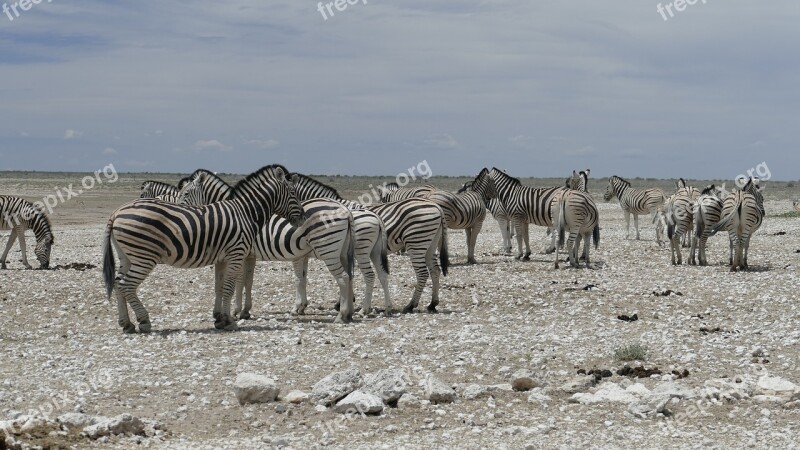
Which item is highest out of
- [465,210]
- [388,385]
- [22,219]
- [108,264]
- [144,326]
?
[22,219]

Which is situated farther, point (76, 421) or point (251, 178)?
point (251, 178)

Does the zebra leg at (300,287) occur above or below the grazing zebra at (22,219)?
below

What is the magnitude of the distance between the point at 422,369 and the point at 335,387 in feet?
5.97

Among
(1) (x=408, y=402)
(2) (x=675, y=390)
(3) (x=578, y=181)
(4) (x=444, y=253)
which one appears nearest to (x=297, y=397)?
(1) (x=408, y=402)

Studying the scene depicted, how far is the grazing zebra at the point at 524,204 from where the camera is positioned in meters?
24.6

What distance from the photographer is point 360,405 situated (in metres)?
9.18

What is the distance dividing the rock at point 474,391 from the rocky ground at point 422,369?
0.11 feet

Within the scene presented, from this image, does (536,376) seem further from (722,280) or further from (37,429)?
(722,280)

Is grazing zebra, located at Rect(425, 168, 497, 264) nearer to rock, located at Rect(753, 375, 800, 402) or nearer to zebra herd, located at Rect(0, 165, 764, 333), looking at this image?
zebra herd, located at Rect(0, 165, 764, 333)

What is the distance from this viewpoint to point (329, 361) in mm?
11555

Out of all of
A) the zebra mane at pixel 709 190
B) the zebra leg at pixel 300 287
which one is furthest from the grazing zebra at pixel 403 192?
the zebra leg at pixel 300 287

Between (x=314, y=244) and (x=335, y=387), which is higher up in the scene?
(x=314, y=244)

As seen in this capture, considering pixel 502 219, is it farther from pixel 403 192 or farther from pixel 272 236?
pixel 272 236

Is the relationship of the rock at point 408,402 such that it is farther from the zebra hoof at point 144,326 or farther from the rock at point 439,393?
the zebra hoof at point 144,326
